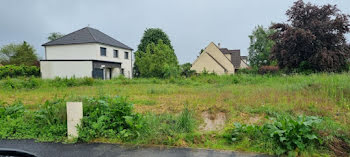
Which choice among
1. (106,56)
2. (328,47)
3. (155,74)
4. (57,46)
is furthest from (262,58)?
(57,46)

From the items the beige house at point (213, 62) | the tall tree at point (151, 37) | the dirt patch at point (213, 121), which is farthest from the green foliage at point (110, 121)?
the tall tree at point (151, 37)

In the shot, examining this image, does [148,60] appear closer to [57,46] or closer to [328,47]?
[57,46]

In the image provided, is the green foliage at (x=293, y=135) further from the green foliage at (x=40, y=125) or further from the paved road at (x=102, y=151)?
the green foliage at (x=40, y=125)

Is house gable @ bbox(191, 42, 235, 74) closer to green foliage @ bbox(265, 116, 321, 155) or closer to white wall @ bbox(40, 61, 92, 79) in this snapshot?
white wall @ bbox(40, 61, 92, 79)

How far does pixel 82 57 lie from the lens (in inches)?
857

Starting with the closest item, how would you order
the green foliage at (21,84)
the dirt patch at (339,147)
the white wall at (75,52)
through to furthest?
1. the dirt patch at (339,147)
2. the green foliage at (21,84)
3. the white wall at (75,52)

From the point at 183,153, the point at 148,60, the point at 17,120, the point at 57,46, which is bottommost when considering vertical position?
the point at 183,153

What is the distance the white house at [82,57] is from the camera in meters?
19.3

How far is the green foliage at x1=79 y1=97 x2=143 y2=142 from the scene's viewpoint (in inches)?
123

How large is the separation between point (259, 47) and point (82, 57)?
34.1m

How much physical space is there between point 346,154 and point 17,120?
5646 millimetres

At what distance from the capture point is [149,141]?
3.05 metres

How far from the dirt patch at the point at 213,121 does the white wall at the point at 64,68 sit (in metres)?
18.0

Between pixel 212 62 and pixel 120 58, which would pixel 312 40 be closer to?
pixel 212 62
